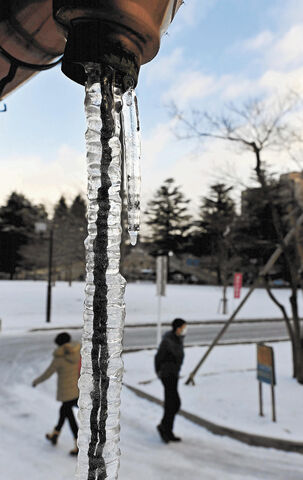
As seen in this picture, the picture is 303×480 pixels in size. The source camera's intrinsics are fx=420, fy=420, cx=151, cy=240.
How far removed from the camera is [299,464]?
18.0 ft

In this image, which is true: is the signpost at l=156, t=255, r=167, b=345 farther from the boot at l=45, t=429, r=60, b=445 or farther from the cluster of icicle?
the cluster of icicle

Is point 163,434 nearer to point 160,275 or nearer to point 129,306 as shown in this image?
point 160,275

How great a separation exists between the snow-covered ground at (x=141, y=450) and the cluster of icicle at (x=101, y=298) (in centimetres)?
485

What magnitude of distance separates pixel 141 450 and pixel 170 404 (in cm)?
76

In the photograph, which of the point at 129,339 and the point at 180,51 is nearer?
the point at 180,51

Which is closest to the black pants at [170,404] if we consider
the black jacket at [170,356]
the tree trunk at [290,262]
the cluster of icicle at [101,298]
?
the black jacket at [170,356]

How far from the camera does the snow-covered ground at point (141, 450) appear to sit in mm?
5086

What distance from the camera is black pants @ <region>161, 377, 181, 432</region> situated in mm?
6184

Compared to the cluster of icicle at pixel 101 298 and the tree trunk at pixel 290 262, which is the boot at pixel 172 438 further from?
the cluster of icicle at pixel 101 298

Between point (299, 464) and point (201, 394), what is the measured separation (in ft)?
9.80

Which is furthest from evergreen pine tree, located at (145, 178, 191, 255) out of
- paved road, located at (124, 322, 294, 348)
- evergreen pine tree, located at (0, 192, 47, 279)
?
paved road, located at (124, 322, 294, 348)

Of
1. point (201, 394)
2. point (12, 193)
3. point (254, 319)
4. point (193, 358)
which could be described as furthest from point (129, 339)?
point (12, 193)

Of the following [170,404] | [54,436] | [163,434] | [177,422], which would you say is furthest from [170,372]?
[54,436]

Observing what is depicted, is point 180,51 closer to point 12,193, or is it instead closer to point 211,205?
point 211,205
